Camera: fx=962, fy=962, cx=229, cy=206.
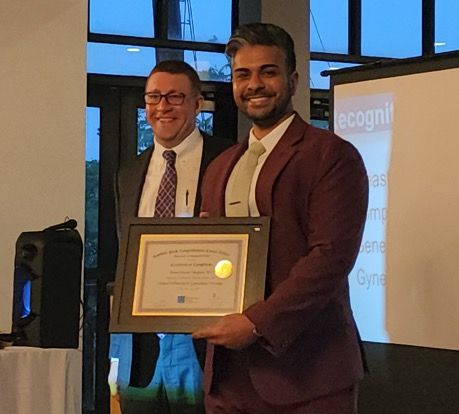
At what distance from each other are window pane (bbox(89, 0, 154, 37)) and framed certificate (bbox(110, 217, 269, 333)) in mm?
3961

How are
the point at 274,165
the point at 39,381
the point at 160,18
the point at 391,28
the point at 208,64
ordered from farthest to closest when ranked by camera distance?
the point at 391,28, the point at 208,64, the point at 160,18, the point at 39,381, the point at 274,165

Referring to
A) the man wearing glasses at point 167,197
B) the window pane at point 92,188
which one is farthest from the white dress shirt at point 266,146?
the window pane at point 92,188

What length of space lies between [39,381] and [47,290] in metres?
0.49

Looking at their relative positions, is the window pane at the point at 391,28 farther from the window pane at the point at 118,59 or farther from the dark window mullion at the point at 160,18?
the window pane at the point at 118,59

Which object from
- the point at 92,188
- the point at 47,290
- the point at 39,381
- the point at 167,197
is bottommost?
the point at 39,381

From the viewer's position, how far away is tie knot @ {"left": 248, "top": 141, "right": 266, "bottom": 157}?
2348mm

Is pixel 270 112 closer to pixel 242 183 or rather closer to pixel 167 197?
pixel 242 183

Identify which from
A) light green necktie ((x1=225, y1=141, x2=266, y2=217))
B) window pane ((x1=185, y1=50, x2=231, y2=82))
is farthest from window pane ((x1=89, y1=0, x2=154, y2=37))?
light green necktie ((x1=225, y1=141, x2=266, y2=217))

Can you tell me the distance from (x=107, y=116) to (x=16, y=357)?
133 inches

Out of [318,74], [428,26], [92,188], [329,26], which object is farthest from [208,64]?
[428,26]

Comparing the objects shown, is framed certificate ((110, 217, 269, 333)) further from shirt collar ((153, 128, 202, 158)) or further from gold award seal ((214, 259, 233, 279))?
shirt collar ((153, 128, 202, 158))

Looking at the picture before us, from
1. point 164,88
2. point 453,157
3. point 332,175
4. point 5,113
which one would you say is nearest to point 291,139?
point 332,175

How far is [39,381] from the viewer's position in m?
2.92

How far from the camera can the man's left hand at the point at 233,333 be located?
2168mm
